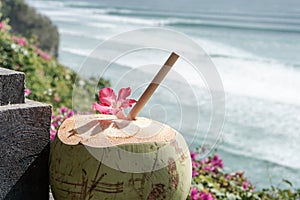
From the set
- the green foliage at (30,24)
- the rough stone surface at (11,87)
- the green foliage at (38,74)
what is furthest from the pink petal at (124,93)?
the green foliage at (30,24)

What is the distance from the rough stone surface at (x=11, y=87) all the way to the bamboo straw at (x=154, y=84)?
46 centimetres

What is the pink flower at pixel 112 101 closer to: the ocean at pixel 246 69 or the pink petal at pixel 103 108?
the pink petal at pixel 103 108

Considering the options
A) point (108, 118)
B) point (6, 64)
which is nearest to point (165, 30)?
point (108, 118)

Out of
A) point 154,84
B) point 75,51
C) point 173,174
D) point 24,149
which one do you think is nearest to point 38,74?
point 24,149

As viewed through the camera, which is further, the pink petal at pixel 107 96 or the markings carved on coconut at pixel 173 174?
the pink petal at pixel 107 96

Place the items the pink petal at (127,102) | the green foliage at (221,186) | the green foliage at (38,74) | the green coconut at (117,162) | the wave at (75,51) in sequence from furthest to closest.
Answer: the wave at (75,51), the green foliage at (38,74), the green foliage at (221,186), the pink petal at (127,102), the green coconut at (117,162)

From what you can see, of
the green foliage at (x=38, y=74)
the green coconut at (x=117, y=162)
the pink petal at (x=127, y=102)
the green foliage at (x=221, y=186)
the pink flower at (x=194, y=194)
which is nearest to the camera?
the green coconut at (x=117, y=162)

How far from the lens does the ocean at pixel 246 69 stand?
7484mm

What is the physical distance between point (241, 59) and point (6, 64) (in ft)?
37.8

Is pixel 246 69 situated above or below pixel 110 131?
below

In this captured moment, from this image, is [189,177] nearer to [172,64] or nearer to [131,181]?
[131,181]

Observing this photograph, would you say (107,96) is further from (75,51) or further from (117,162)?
(75,51)

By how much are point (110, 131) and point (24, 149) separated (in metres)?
0.39

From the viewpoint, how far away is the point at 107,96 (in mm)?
2551
